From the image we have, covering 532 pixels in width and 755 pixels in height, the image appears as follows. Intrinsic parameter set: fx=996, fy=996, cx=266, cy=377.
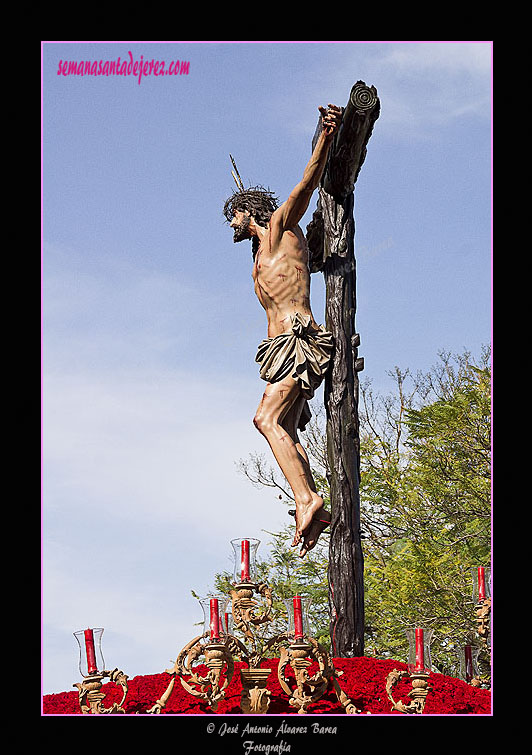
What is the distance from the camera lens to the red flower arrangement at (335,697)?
5.00 m

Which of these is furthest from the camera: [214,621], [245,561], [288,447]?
[288,447]

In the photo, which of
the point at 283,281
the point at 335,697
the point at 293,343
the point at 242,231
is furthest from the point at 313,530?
the point at 242,231

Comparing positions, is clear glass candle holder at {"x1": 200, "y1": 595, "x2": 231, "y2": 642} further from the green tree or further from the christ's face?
the green tree

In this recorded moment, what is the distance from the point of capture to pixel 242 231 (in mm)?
6418

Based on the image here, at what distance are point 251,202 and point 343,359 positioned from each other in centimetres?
119

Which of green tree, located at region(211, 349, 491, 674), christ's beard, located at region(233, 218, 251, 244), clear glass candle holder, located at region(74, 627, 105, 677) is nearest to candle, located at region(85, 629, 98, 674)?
clear glass candle holder, located at region(74, 627, 105, 677)

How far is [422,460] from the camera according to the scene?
47.8 feet

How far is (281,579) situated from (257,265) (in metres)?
9.15

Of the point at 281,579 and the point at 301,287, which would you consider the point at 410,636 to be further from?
the point at 281,579

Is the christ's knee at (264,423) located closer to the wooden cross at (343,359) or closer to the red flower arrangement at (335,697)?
the wooden cross at (343,359)

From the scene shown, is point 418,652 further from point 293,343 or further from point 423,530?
point 423,530

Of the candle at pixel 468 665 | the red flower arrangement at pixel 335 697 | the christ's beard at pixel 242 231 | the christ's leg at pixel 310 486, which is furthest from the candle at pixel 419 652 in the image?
the christ's beard at pixel 242 231

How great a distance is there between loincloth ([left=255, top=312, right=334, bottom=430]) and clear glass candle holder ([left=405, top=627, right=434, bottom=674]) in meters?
1.63

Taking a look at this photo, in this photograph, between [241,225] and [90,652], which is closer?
[90,652]
